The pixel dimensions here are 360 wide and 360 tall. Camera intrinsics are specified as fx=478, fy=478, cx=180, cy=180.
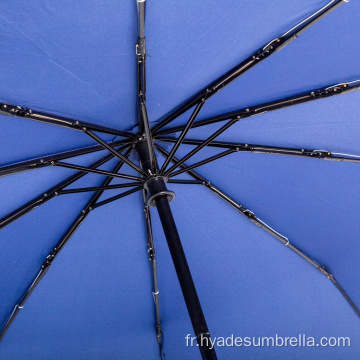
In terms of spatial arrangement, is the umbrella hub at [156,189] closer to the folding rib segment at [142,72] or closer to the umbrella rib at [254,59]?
the folding rib segment at [142,72]

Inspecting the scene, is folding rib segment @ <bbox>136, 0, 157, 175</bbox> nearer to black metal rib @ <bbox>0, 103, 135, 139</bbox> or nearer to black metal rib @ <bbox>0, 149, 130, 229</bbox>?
black metal rib @ <bbox>0, 103, 135, 139</bbox>

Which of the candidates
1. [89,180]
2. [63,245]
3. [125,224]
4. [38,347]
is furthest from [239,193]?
[38,347]

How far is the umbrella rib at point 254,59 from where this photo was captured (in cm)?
238

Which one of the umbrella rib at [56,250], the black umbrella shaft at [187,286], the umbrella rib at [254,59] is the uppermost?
the umbrella rib at [254,59]

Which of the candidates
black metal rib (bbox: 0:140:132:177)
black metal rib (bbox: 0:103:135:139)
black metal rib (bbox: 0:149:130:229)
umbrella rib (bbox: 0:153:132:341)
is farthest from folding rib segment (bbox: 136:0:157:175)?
black metal rib (bbox: 0:149:130:229)

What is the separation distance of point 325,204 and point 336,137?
0.53 metres

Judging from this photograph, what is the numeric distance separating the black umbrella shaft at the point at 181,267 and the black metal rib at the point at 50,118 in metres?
0.27

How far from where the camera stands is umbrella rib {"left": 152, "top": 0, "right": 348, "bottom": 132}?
2377 mm

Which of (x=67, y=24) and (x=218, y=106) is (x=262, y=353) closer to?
(x=218, y=106)

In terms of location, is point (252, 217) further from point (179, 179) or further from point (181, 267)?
point (181, 267)

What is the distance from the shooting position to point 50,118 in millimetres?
2688

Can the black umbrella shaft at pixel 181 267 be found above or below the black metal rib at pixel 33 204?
below

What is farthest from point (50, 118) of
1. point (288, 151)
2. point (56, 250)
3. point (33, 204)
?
point (288, 151)

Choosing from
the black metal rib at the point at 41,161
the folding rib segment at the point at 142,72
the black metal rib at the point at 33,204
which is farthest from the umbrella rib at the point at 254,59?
the black metal rib at the point at 33,204
